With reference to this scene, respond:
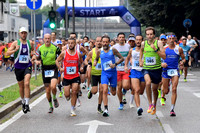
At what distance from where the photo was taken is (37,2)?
18.2 m

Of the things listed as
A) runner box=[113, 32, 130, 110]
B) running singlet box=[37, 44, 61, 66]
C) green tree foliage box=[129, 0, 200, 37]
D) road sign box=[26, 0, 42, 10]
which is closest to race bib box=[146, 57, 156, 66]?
runner box=[113, 32, 130, 110]

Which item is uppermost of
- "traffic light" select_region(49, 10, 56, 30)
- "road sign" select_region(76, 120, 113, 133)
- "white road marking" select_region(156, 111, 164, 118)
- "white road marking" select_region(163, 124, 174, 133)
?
"traffic light" select_region(49, 10, 56, 30)

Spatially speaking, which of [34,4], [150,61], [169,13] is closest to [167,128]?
[150,61]

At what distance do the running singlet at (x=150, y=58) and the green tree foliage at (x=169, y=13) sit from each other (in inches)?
767

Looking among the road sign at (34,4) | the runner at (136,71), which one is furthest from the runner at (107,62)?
the road sign at (34,4)

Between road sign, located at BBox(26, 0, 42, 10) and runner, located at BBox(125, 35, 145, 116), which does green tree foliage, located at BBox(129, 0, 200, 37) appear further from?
runner, located at BBox(125, 35, 145, 116)

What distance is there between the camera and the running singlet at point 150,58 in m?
10.0

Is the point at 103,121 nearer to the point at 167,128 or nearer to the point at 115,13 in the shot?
→ the point at 167,128

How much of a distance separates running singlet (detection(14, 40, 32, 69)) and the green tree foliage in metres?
19.5

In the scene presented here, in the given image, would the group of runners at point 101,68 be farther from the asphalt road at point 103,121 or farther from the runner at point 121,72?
the asphalt road at point 103,121

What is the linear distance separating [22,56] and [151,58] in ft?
9.69

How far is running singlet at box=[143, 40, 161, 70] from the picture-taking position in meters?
10.0

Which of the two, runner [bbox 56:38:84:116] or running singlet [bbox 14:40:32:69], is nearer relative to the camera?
runner [bbox 56:38:84:116]

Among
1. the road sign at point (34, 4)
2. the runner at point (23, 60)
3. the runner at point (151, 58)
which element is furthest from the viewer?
the road sign at point (34, 4)
